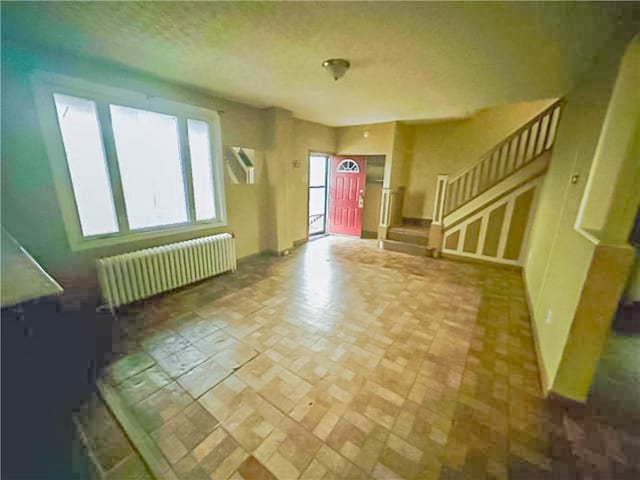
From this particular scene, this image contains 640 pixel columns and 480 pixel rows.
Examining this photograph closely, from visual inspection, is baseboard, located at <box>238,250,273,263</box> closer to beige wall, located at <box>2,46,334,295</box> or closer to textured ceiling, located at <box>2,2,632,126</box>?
beige wall, located at <box>2,46,334,295</box>

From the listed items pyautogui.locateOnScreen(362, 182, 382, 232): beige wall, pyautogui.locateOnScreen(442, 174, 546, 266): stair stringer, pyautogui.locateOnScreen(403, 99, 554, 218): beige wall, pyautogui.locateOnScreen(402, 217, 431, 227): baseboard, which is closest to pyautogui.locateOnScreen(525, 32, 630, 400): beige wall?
pyautogui.locateOnScreen(442, 174, 546, 266): stair stringer

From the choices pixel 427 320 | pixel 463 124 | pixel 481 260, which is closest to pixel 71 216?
pixel 427 320

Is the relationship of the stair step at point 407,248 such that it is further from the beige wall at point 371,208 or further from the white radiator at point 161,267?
the white radiator at point 161,267

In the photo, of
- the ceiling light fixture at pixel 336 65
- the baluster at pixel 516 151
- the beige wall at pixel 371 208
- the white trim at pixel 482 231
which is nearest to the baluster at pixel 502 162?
the baluster at pixel 516 151

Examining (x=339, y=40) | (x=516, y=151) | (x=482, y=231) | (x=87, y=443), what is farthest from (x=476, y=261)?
(x=87, y=443)

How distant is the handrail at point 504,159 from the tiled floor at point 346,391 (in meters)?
2.08

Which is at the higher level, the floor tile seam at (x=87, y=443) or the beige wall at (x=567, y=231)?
the beige wall at (x=567, y=231)

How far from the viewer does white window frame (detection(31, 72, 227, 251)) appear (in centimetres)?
229

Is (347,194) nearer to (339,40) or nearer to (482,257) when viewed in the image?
(482,257)

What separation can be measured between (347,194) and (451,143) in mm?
2513

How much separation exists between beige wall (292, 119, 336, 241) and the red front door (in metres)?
0.59

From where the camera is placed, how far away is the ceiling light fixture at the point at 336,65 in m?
2.26

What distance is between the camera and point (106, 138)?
2672mm

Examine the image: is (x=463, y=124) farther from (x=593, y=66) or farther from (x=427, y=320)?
(x=427, y=320)
